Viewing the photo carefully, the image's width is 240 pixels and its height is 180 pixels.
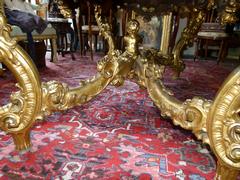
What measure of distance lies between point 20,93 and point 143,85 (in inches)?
16.4

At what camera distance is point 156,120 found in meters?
0.88

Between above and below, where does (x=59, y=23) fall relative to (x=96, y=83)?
above

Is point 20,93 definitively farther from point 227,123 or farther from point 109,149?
point 227,123

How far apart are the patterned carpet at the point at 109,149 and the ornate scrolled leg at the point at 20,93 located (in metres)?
0.09

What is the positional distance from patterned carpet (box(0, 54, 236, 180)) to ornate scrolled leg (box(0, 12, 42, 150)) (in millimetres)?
94

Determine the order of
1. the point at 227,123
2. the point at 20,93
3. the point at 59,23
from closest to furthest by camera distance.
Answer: the point at 227,123 → the point at 20,93 → the point at 59,23

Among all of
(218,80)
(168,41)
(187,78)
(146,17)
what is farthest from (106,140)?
(168,41)

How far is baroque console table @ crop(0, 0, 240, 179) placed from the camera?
1.48 feet

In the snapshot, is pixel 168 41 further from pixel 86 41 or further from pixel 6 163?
pixel 6 163

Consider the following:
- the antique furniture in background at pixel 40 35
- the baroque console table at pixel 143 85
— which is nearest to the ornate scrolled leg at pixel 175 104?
the baroque console table at pixel 143 85

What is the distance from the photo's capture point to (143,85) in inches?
32.4

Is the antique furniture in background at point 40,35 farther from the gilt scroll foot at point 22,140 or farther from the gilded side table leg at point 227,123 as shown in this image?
the gilded side table leg at point 227,123

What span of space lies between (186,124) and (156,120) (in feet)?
1.07

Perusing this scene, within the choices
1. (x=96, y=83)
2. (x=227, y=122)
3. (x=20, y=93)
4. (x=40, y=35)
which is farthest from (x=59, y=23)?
(x=227, y=122)
